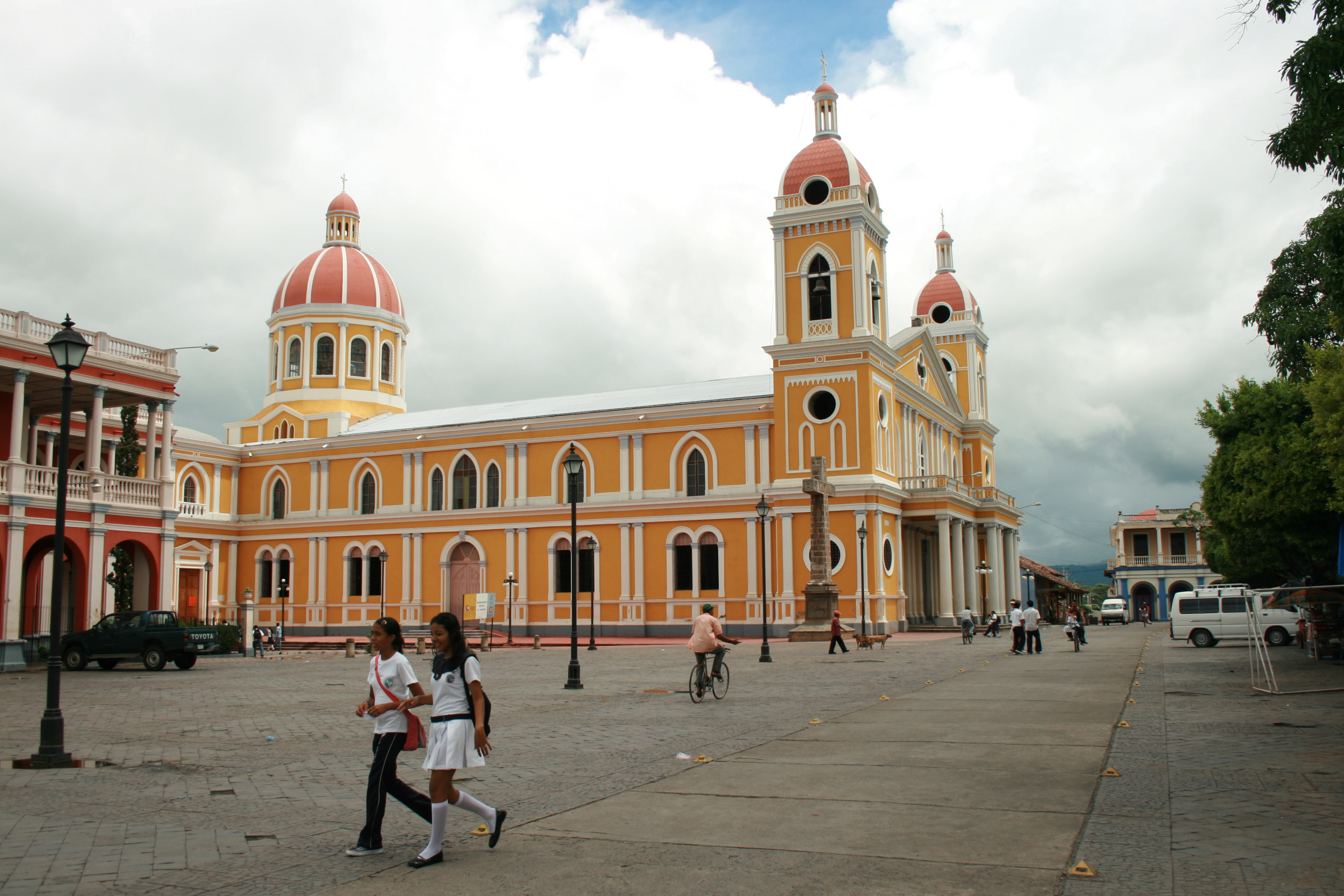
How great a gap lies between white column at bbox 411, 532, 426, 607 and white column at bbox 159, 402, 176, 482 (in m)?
19.5

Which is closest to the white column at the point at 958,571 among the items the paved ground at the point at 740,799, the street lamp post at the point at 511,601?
the street lamp post at the point at 511,601

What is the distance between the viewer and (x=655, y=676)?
22.8 meters

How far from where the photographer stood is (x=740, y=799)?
848cm

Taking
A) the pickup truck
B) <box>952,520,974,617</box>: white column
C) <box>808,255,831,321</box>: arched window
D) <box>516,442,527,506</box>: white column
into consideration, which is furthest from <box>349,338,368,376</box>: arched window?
the pickup truck

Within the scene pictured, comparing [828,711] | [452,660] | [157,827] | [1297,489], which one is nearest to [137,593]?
[828,711]

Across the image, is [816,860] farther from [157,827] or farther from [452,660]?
[157,827]

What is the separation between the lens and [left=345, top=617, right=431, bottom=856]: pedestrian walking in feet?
22.9

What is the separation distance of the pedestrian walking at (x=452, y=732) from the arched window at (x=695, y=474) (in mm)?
40935

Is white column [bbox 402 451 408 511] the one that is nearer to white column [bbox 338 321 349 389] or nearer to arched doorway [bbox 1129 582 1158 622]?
white column [bbox 338 321 349 389]

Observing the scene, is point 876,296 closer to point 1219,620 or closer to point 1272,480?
point 1219,620

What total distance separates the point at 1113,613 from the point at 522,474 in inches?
1718

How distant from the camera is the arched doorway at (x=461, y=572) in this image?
169ft

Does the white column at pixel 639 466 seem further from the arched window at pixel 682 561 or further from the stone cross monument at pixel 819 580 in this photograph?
the stone cross monument at pixel 819 580

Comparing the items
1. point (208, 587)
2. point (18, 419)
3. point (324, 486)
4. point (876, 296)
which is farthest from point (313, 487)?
point (876, 296)
